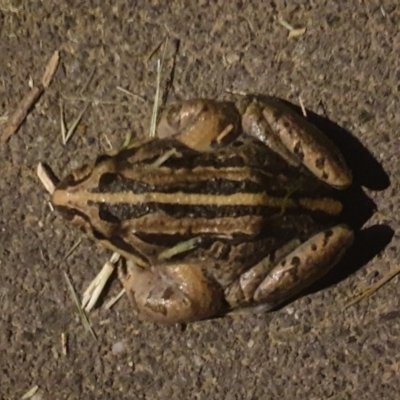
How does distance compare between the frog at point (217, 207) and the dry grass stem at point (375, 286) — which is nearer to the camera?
the frog at point (217, 207)

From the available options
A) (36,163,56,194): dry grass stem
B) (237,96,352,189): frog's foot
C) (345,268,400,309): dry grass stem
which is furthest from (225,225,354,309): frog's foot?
(36,163,56,194): dry grass stem

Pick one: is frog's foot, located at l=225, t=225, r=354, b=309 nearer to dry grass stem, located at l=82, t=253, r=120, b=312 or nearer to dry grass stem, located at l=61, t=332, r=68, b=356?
dry grass stem, located at l=82, t=253, r=120, b=312

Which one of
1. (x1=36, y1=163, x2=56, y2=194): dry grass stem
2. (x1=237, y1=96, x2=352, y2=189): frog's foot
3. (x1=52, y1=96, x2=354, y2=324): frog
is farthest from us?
(x1=36, y1=163, x2=56, y2=194): dry grass stem

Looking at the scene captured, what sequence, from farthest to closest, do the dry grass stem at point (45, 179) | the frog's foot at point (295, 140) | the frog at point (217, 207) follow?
the dry grass stem at point (45, 179)
the frog's foot at point (295, 140)
the frog at point (217, 207)

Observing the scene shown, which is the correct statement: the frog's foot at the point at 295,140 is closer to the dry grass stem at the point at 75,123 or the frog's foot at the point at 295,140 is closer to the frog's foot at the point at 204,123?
the frog's foot at the point at 204,123

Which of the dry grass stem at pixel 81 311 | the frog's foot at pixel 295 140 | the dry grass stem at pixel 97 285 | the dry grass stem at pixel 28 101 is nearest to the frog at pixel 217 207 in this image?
the frog's foot at pixel 295 140

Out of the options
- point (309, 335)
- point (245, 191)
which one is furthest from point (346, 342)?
point (245, 191)

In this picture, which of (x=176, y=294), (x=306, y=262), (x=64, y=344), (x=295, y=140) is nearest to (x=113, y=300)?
(x=64, y=344)

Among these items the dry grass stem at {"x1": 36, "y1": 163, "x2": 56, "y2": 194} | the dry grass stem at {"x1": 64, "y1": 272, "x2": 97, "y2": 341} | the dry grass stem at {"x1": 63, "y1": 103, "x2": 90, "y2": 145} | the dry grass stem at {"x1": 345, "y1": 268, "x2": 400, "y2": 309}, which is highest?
the dry grass stem at {"x1": 63, "y1": 103, "x2": 90, "y2": 145}

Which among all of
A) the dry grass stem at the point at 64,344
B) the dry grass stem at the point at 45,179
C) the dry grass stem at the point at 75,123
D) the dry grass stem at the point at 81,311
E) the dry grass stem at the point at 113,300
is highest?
the dry grass stem at the point at 75,123
